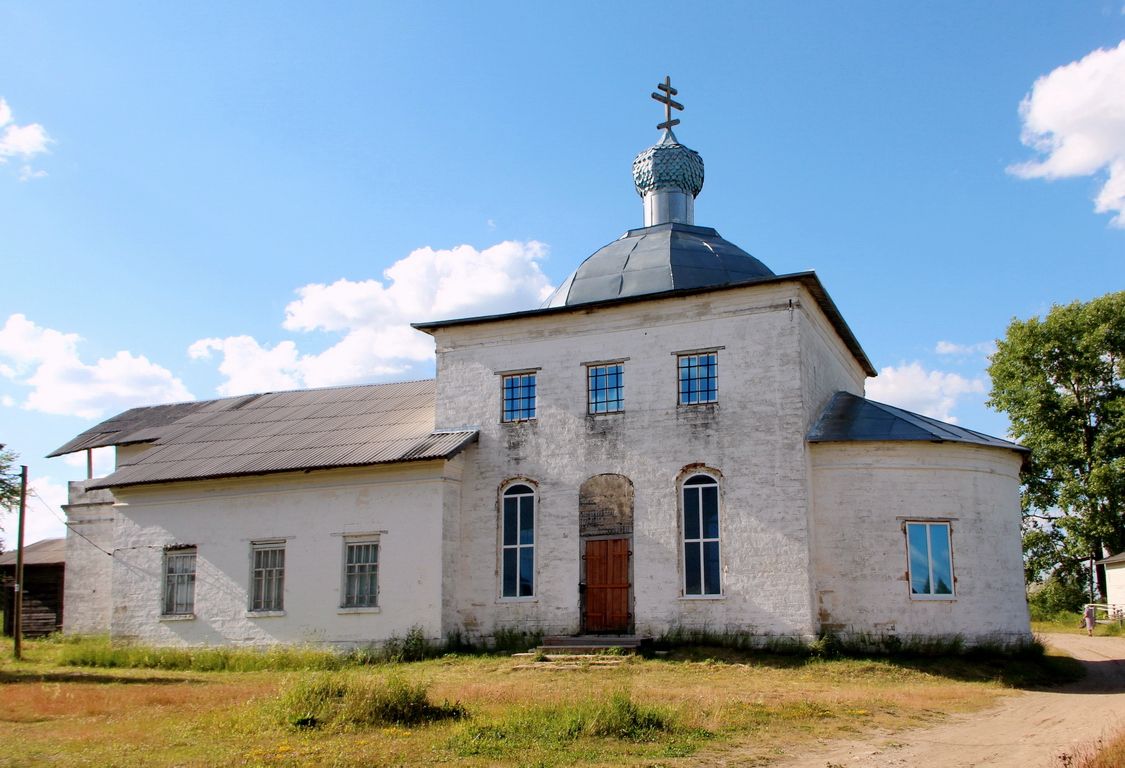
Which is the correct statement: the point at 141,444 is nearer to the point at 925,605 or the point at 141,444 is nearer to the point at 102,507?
the point at 102,507

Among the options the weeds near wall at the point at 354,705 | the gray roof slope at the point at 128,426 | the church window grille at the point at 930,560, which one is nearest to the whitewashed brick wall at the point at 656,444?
the church window grille at the point at 930,560

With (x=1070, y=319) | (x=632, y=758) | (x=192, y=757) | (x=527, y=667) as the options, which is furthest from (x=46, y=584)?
(x=1070, y=319)

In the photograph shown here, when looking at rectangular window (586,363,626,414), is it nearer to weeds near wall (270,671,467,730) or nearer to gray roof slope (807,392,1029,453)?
gray roof slope (807,392,1029,453)

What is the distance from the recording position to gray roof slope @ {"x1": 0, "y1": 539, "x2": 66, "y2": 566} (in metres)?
32.4

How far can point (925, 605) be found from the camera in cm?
1888

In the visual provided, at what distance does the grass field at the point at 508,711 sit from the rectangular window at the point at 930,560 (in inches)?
58.2

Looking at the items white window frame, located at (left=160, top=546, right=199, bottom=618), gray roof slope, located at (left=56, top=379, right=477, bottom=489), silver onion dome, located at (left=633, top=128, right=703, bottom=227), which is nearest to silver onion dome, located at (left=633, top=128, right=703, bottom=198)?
silver onion dome, located at (left=633, top=128, right=703, bottom=227)

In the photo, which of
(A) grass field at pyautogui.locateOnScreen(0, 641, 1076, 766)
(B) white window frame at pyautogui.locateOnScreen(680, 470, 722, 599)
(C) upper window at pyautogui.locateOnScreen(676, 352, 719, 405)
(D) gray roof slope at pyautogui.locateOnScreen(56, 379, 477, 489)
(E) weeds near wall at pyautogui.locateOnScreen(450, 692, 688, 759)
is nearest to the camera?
(A) grass field at pyautogui.locateOnScreen(0, 641, 1076, 766)

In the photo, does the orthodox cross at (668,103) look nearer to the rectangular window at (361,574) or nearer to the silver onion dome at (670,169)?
the silver onion dome at (670,169)

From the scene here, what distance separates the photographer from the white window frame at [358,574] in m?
21.5

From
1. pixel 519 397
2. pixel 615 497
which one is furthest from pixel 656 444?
pixel 519 397

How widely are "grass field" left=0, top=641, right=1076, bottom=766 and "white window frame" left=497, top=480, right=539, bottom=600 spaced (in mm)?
2773

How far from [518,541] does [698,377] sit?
16.5ft

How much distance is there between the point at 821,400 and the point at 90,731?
14761mm
